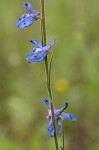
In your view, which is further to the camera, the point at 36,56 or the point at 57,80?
the point at 57,80

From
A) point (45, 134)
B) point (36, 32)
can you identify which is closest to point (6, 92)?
point (45, 134)

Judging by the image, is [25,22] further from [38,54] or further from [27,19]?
[38,54]

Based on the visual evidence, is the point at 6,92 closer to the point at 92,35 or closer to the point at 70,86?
the point at 70,86

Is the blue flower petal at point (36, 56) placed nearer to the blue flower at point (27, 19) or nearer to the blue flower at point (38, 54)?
the blue flower at point (38, 54)

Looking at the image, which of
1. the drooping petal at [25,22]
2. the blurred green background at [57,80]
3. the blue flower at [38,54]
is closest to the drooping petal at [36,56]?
the blue flower at [38,54]

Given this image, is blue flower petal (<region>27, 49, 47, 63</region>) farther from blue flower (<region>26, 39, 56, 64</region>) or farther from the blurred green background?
the blurred green background

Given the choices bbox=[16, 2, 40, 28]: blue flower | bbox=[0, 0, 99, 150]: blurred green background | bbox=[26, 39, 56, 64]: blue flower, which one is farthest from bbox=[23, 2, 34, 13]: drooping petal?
bbox=[0, 0, 99, 150]: blurred green background

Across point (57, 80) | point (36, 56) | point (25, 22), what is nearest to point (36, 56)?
point (36, 56)
